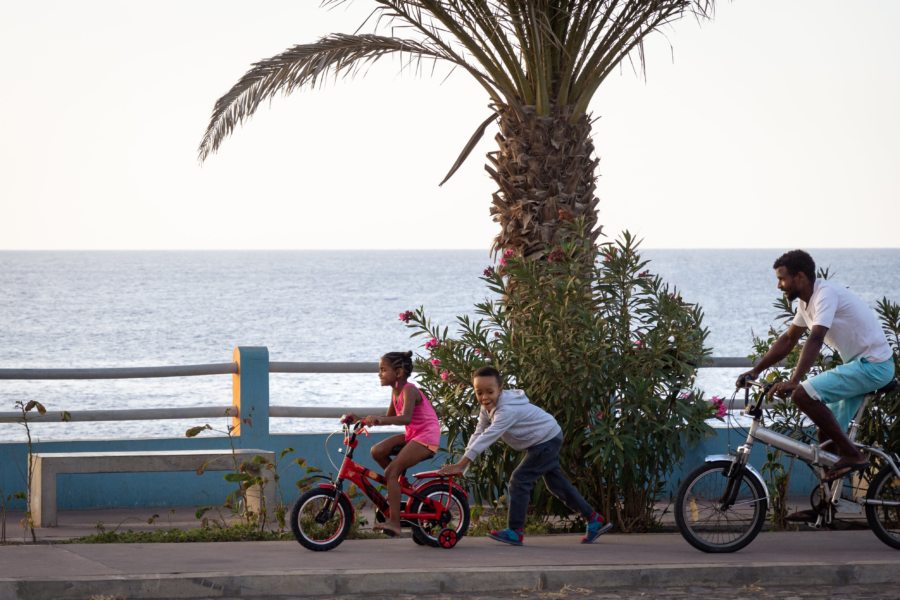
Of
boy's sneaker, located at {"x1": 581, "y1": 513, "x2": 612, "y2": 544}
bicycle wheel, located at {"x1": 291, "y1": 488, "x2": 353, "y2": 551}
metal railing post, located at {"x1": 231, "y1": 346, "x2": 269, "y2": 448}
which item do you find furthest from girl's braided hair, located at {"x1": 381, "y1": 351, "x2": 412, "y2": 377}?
metal railing post, located at {"x1": 231, "y1": 346, "x2": 269, "y2": 448}

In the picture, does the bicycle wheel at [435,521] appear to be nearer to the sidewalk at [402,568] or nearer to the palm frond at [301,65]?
the sidewalk at [402,568]

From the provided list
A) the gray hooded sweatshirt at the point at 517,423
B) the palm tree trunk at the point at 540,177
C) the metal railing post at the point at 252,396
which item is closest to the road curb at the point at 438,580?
the gray hooded sweatshirt at the point at 517,423

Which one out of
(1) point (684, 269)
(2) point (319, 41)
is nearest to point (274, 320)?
(2) point (319, 41)

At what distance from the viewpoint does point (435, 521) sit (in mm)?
8594

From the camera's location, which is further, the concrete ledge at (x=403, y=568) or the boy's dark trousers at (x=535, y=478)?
the boy's dark trousers at (x=535, y=478)

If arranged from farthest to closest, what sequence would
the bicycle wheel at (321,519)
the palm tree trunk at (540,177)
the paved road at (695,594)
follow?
1. the palm tree trunk at (540,177)
2. the bicycle wheel at (321,519)
3. the paved road at (695,594)

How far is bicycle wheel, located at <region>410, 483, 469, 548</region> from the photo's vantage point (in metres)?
8.61

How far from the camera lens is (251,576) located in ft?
24.1

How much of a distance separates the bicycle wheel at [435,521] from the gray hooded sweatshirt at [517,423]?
1.14ft

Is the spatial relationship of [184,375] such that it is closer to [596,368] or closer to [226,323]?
[596,368]

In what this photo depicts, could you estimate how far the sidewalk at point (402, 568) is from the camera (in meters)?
7.30

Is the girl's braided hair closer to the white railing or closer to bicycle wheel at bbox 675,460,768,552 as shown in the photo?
bicycle wheel at bbox 675,460,768,552

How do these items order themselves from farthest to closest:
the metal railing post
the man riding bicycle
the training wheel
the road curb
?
1. the metal railing post
2. the training wheel
3. the man riding bicycle
4. the road curb

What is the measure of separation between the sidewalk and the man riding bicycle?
2.49 ft
